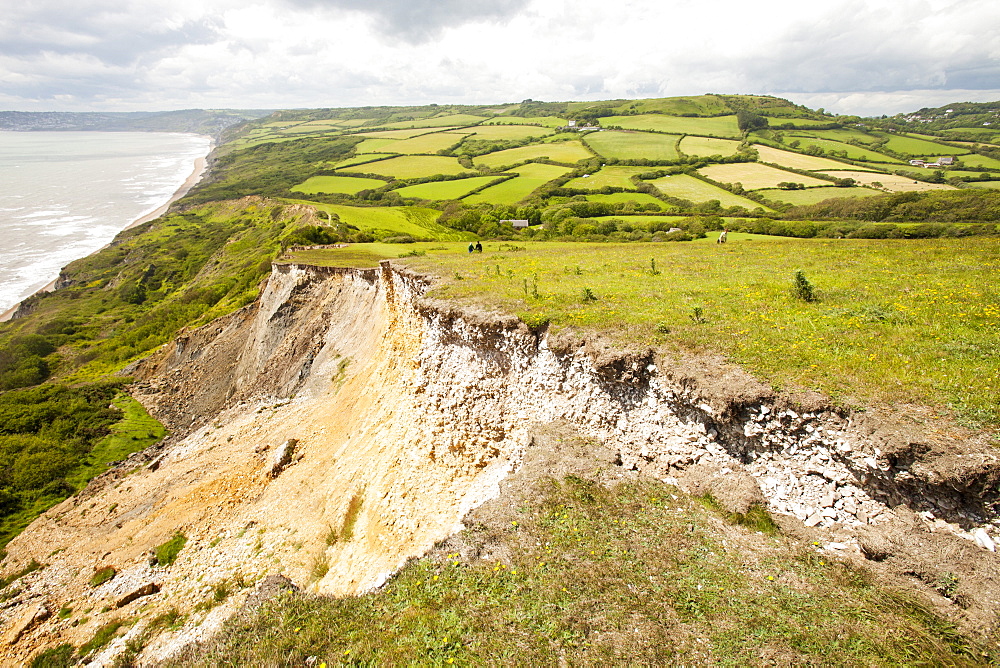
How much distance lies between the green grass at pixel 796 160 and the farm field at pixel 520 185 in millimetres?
30510

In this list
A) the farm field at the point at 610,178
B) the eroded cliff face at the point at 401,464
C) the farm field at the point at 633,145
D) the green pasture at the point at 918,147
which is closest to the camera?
the eroded cliff face at the point at 401,464

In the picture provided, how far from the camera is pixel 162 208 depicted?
3688 inches

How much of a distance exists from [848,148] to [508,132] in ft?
235

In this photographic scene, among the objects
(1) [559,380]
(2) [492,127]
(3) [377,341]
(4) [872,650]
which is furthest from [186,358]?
(2) [492,127]

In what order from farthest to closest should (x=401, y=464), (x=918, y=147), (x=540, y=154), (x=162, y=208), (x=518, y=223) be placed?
1. (x=162, y=208)
2. (x=540, y=154)
3. (x=918, y=147)
4. (x=518, y=223)
5. (x=401, y=464)

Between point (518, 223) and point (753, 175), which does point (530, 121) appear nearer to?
point (753, 175)

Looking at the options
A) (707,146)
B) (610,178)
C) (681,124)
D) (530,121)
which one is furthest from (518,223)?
(530,121)

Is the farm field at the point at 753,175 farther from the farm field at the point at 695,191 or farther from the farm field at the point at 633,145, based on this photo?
the farm field at the point at 633,145

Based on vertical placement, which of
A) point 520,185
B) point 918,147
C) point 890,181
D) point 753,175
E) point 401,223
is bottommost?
point 401,223

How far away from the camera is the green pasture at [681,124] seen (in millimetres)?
83062

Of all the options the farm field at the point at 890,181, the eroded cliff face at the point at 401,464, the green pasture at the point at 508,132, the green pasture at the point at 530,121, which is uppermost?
the green pasture at the point at 530,121

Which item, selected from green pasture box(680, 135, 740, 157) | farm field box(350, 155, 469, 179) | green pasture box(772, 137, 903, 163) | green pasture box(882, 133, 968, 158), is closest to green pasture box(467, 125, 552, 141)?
farm field box(350, 155, 469, 179)

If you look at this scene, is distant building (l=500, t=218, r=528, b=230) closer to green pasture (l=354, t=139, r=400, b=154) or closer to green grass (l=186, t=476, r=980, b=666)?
green grass (l=186, t=476, r=980, b=666)

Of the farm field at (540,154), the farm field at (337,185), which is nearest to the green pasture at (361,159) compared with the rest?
the farm field at (337,185)
